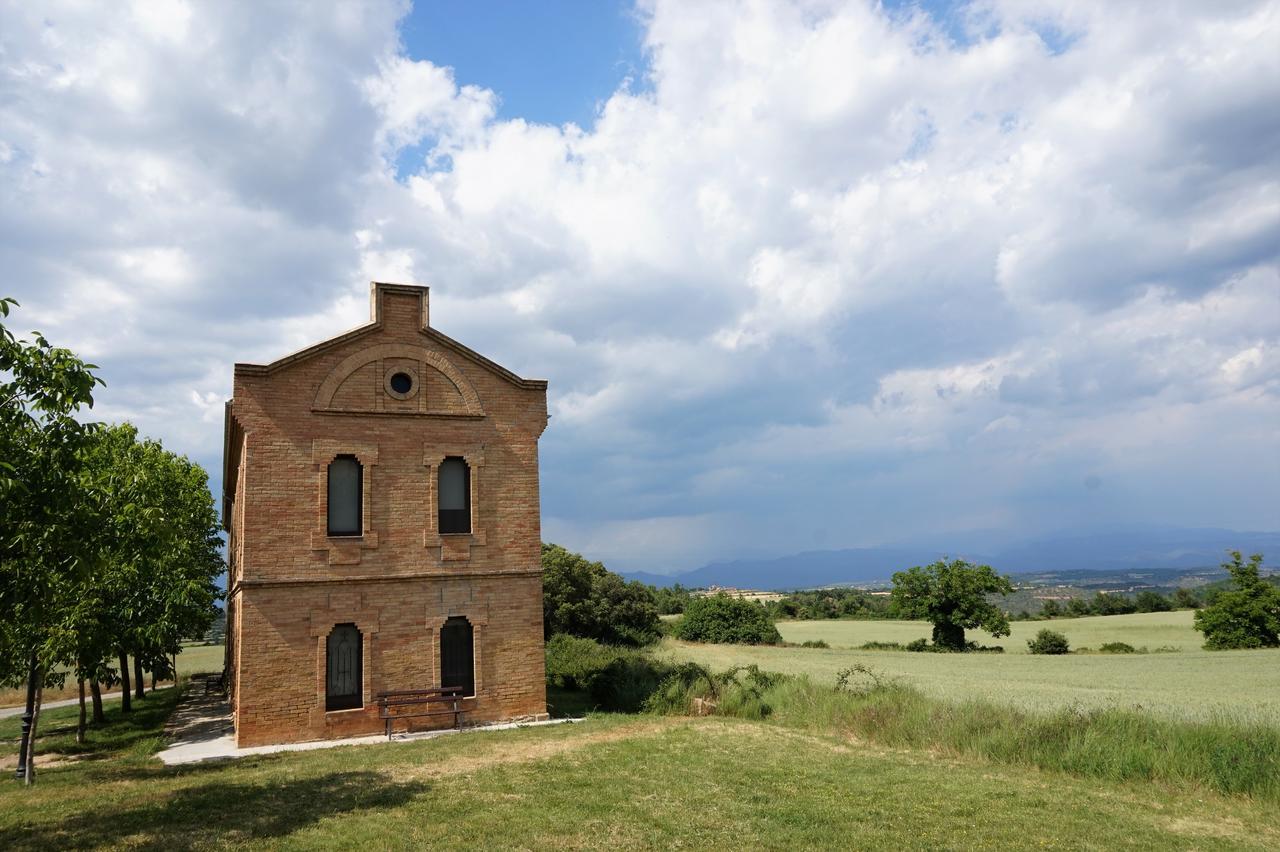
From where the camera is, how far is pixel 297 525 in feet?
55.7

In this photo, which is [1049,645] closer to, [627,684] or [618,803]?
[627,684]

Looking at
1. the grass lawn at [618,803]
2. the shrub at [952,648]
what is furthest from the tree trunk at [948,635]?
the grass lawn at [618,803]

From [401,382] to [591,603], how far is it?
23.1m

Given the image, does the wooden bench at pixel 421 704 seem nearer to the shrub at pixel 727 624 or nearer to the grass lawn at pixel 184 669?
the grass lawn at pixel 184 669

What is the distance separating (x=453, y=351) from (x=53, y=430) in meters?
10.5

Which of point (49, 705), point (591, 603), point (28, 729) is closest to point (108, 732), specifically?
point (28, 729)

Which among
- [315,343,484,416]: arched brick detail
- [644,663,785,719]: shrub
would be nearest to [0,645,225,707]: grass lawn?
Answer: [315,343,484,416]: arched brick detail

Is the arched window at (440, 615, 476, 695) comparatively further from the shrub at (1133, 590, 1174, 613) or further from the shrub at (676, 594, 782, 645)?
the shrub at (1133, 590, 1174, 613)

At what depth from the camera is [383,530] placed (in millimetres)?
17750

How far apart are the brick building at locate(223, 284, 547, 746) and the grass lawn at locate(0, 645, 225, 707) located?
10.4 m

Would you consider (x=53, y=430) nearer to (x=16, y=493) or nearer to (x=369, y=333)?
(x=16, y=493)

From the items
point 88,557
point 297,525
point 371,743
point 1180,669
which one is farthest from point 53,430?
point 1180,669

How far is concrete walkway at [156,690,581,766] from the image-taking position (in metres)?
15.4

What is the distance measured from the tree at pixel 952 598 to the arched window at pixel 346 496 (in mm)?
35218
